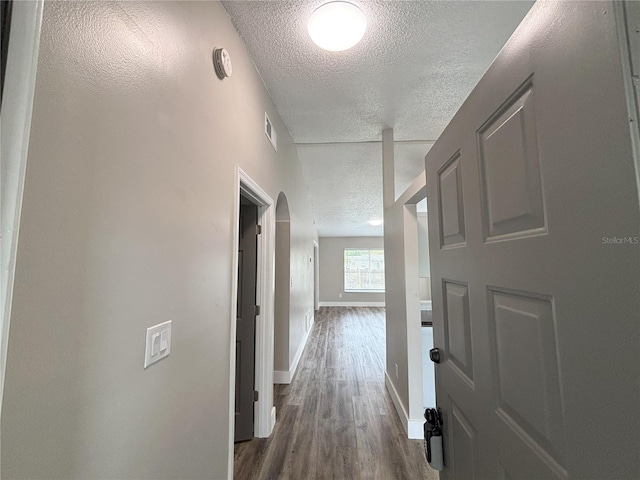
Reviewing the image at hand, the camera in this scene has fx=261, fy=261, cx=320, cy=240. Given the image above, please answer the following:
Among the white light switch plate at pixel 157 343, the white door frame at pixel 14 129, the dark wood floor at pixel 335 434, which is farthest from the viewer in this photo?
the dark wood floor at pixel 335 434

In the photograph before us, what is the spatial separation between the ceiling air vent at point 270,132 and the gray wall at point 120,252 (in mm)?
737

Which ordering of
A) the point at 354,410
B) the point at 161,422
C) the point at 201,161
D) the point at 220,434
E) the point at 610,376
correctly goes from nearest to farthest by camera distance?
the point at 610,376 < the point at 161,422 < the point at 201,161 < the point at 220,434 < the point at 354,410

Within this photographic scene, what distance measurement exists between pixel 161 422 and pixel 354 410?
2085mm

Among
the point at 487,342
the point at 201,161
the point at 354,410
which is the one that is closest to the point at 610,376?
the point at 487,342

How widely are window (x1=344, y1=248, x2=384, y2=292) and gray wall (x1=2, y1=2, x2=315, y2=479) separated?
8296 mm

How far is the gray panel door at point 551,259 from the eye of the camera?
372 millimetres

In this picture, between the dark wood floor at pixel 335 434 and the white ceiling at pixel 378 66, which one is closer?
the white ceiling at pixel 378 66

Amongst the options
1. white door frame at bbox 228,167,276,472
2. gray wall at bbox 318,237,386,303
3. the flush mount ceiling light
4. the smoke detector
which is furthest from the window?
the smoke detector

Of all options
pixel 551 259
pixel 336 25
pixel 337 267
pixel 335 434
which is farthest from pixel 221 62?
pixel 337 267

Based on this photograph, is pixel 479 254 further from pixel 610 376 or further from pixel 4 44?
pixel 4 44

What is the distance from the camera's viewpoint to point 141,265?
80cm

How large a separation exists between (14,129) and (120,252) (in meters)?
0.40

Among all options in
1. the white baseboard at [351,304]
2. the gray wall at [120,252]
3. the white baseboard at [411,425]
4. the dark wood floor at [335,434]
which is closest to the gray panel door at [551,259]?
the gray wall at [120,252]

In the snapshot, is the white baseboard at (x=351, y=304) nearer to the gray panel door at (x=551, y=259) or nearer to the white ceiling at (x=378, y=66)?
the white ceiling at (x=378, y=66)
